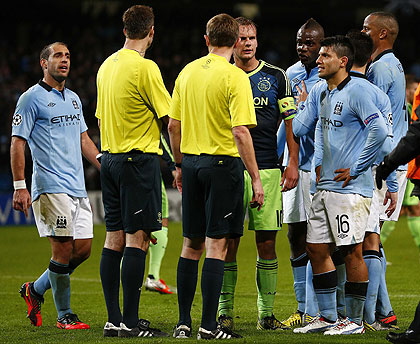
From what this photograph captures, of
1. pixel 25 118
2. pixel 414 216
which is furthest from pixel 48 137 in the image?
pixel 414 216

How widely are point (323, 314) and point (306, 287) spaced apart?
601 millimetres

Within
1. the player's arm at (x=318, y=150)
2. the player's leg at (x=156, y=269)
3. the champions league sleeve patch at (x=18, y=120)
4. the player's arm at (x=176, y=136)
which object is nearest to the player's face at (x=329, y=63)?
the player's arm at (x=318, y=150)

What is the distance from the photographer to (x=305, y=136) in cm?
697

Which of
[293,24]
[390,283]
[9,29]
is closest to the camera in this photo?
[390,283]

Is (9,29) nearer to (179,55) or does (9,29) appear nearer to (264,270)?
(179,55)

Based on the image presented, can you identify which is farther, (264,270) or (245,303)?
(245,303)

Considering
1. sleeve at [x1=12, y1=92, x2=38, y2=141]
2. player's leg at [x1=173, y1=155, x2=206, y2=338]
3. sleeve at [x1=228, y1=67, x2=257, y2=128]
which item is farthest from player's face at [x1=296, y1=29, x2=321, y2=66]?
sleeve at [x1=12, y1=92, x2=38, y2=141]

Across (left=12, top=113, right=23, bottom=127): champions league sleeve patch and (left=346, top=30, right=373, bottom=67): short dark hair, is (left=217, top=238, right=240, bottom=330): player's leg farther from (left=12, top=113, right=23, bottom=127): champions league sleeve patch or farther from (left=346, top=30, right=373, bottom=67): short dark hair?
(left=12, top=113, right=23, bottom=127): champions league sleeve patch

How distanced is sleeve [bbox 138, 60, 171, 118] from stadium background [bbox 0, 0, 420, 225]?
14978 mm

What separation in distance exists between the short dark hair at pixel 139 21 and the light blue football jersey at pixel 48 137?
1.19m

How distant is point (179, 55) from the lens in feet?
87.7

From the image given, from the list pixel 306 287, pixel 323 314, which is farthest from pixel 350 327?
pixel 306 287

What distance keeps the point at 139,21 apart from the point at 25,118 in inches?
55.6

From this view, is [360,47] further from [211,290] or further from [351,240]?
[211,290]
